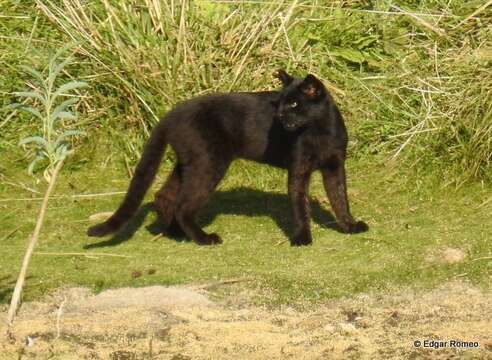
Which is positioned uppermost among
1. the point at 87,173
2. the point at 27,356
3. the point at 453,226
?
the point at 27,356

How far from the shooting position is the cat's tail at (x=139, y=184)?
21.6ft

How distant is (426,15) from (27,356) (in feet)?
17.7

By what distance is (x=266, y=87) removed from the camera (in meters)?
8.59

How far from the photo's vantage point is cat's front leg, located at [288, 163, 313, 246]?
6.64 m

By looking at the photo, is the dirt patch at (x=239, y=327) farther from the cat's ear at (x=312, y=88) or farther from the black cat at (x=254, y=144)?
the cat's ear at (x=312, y=88)

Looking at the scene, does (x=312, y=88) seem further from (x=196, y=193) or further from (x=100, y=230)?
(x=100, y=230)

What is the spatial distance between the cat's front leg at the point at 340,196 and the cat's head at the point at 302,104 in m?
0.38

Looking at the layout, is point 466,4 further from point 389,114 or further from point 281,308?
point 281,308

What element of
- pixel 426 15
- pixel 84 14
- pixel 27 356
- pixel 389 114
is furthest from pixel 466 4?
pixel 27 356

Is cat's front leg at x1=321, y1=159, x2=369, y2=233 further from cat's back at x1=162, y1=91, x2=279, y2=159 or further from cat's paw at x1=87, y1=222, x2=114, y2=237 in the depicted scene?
cat's paw at x1=87, y1=222, x2=114, y2=237

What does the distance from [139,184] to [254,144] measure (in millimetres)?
876

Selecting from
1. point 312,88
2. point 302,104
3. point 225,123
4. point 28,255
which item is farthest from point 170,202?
point 28,255

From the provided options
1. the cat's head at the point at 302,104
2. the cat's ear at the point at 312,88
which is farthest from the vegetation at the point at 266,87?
the cat's ear at the point at 312,88

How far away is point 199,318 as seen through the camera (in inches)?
209
